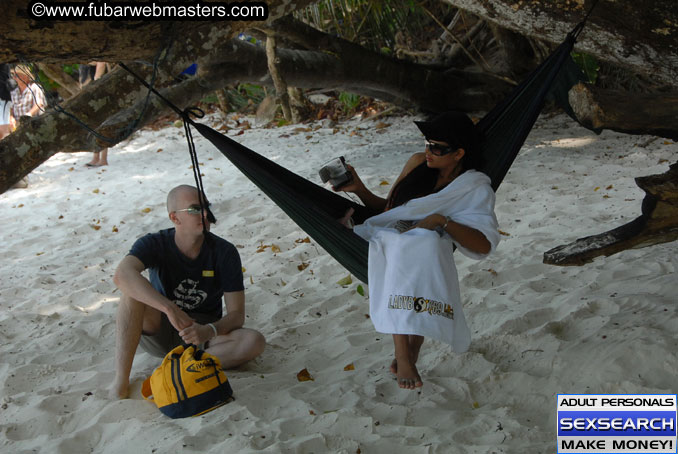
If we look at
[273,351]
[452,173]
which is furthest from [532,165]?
[273,351]

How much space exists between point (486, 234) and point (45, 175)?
14.1 feet

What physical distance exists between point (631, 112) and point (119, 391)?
178 cm

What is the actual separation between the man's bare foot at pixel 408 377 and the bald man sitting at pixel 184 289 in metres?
0.53

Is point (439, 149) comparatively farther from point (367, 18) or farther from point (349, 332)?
point (367, 18)

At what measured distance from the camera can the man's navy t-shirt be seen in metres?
2.15

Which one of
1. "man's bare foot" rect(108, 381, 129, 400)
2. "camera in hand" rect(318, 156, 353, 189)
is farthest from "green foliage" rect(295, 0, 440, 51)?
"man's bare foot" rect(108, 381, 129, 400)

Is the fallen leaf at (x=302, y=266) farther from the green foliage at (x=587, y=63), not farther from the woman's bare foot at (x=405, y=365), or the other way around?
the green foliage at (x=587, y=63)

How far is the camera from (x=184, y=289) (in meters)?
2.20

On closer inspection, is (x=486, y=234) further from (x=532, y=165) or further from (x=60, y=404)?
(x=532, y=165)

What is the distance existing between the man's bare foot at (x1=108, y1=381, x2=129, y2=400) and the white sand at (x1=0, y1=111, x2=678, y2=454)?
32 mm

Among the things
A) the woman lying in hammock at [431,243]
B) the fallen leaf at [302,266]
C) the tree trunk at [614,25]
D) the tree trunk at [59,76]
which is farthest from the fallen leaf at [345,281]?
the tree trunk at [59,76]

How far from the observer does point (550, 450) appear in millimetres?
1532

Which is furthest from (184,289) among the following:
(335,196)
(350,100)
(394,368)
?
(350,100)

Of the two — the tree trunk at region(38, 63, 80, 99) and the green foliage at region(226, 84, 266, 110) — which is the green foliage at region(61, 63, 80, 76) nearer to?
the tree trunk at region(38, 63, 80, 99)
